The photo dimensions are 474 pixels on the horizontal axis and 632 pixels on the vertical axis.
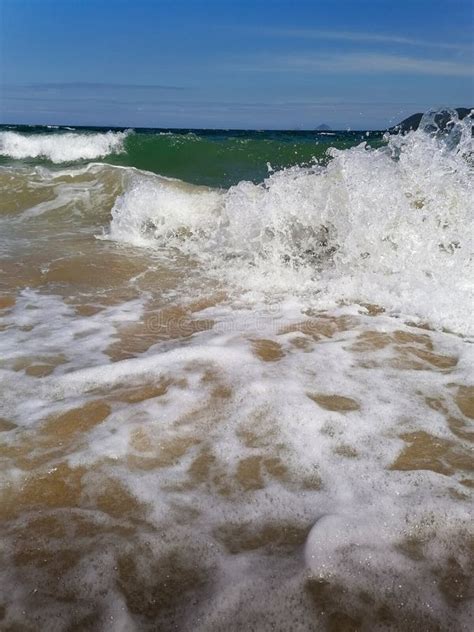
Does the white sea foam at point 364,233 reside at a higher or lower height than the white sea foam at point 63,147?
higher

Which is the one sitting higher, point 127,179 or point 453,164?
point 453,164

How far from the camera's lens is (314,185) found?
17.8 feet

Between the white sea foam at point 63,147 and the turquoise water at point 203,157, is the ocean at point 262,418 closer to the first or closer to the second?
the turquoise water at point 203,157

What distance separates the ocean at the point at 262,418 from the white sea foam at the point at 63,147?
43.7 ft

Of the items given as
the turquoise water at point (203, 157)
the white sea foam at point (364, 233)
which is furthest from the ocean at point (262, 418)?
the turquoise water at point (203, 157)

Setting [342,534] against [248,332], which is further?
[248,332]

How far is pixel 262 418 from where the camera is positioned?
90.6 inches

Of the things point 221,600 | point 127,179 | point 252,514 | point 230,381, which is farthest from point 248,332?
point 127,179

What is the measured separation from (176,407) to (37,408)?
0.59 m

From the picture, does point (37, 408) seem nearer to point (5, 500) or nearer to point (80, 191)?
point (5, 500)

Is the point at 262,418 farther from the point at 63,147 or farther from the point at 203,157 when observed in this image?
the point at 63,147

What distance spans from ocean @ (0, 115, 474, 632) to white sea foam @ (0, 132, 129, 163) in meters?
13.3

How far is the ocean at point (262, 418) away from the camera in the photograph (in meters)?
1.47

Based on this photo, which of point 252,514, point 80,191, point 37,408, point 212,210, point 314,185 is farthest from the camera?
point 80,191
